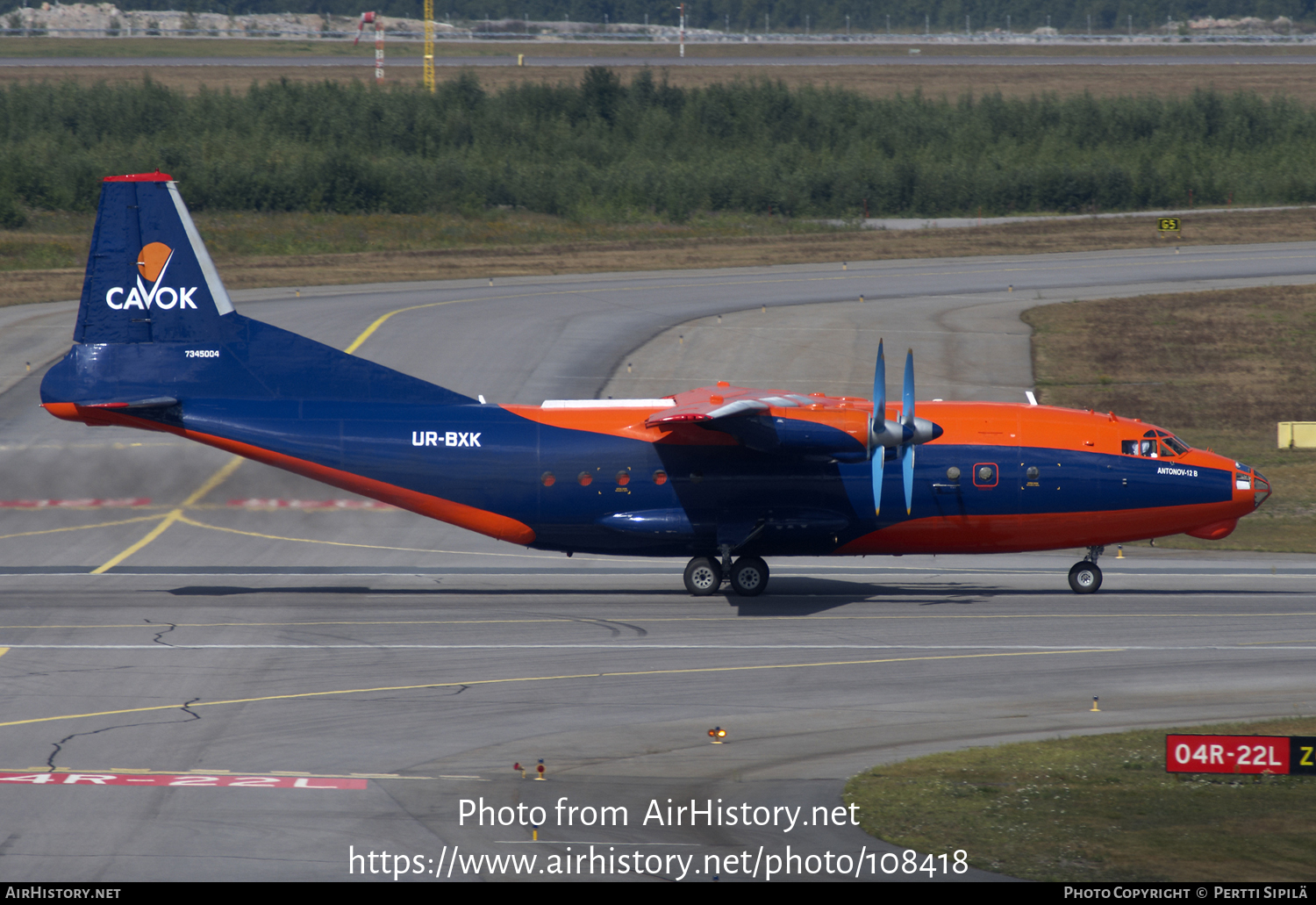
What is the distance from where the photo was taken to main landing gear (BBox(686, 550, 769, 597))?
30.2 m

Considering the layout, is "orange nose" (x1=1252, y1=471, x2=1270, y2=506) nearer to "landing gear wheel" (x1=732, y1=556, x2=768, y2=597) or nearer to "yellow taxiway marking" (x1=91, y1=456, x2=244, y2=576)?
"landing gear wheel" (x1=732, y1=556, x2=768, y2=597)

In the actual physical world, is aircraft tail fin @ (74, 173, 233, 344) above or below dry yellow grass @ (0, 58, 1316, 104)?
below

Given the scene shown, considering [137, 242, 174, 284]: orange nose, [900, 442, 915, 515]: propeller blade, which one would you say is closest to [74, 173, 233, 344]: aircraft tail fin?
[137, 242, 174, 284]: orange nose

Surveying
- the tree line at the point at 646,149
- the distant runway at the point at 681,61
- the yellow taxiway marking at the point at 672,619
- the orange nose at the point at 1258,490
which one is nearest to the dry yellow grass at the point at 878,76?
the distant runway at the point at 681,61

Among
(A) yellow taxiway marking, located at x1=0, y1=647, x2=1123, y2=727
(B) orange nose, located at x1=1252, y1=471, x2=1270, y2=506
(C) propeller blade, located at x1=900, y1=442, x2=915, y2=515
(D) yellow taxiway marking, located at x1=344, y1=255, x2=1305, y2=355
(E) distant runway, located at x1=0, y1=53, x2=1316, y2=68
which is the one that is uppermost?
(E) distant runway, located at x1=0, y1=53, x2=1316, y2=68

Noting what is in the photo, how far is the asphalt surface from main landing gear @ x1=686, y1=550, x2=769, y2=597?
36 cm

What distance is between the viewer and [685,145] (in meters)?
99.5

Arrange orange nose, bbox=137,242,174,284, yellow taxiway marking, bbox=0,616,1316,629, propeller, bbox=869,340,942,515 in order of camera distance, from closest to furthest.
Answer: propeller, bbox=869,340,942,515, yellow taxiway marking, bbox=0,616,1316,629, orange nose, bbox=137,242,174,284

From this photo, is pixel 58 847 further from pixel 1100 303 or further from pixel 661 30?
pixel 661 30

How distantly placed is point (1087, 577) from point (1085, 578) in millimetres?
58

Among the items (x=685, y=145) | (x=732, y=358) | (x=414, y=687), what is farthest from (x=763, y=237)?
(x=414, y=687)

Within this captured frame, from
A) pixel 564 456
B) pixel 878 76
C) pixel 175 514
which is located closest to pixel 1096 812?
pixel 564 456

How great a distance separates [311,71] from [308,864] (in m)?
122

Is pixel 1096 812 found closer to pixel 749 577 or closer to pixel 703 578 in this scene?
pixel 749 577
